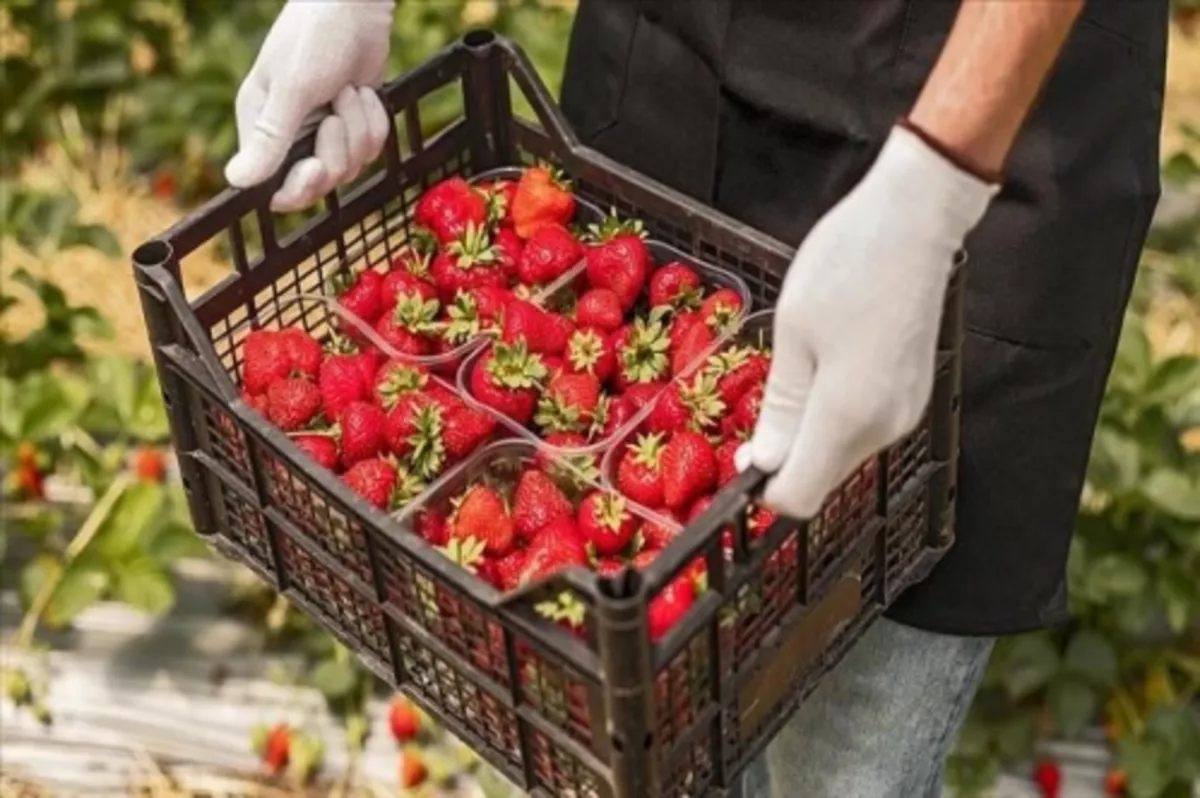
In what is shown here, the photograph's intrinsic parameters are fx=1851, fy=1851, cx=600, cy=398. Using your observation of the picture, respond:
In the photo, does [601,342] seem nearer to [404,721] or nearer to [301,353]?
[301,353]

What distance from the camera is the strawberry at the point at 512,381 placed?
1.33 m

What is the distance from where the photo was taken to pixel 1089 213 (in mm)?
1332

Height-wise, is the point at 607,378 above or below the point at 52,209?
above

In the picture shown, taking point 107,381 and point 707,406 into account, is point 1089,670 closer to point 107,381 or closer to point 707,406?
point 707,406

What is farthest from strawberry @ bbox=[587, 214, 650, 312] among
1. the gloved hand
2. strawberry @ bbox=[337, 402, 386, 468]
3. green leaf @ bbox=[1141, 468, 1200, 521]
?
green leaf @ bbox=[1141, 468, 1200, 521]

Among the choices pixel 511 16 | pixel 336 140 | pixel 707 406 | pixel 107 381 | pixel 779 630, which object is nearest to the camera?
pixel 779 630

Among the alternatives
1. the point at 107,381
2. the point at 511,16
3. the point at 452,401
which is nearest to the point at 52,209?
the point at 107,381

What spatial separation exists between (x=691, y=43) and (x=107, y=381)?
45.1 inches

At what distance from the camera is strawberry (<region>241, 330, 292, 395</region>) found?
4.47 ft

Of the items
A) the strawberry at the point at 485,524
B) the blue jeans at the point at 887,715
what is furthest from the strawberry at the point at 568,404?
the blue jeans at the point at 887,715

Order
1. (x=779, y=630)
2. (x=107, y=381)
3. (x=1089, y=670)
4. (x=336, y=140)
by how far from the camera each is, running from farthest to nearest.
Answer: (x=107, y=381) < (x=1089, y=670) < (x=336, y=140) < (x=779, y=630)

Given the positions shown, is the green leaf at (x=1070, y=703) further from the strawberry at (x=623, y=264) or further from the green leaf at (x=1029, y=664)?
the strawberry at (x=623, y=264)

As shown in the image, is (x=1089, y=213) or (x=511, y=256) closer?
(x=1089, y=213)

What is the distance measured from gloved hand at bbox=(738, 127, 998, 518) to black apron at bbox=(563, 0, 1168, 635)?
24 cm
